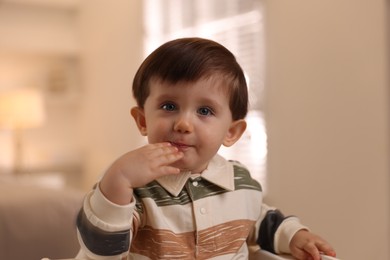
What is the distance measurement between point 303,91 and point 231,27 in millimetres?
709

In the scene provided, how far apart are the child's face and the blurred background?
4.44 ft

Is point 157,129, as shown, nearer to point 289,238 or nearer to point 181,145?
point 181,145

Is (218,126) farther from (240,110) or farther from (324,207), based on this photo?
(324,207)

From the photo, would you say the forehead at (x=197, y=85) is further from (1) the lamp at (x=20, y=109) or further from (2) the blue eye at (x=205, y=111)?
(1) the lamp at (x=20, y=109)

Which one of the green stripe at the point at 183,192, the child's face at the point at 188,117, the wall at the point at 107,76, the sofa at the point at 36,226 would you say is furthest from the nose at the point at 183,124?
the wall at the point at 107,76

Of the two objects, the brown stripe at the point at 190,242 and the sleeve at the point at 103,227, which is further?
the brown stripe at the point at 190,242

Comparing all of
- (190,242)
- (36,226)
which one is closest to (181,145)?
(190,242)

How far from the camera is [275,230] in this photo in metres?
0.96

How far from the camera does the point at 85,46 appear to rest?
14.2 feet

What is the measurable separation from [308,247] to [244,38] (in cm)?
210

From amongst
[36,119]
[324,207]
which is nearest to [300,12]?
[324,207]

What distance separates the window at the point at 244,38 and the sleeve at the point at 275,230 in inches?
68.3

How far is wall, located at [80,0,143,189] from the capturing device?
3736mm

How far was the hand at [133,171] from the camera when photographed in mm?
728
